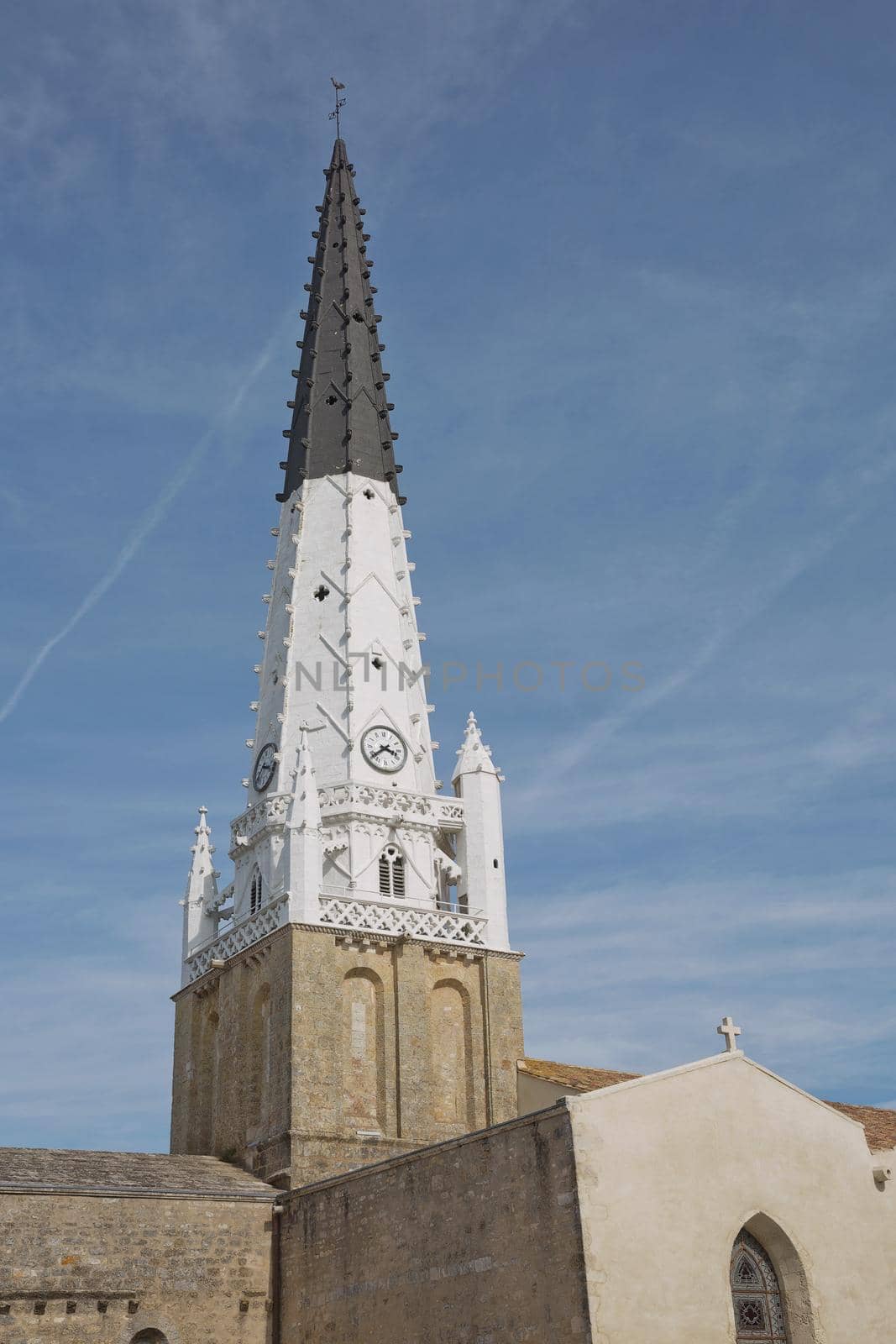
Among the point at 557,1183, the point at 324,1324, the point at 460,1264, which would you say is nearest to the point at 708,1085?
the point at 557,1183

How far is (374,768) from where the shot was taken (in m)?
32.7

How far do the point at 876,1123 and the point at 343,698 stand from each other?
44.9 feet

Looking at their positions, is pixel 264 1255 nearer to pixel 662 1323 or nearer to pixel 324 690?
pixel 662 1323

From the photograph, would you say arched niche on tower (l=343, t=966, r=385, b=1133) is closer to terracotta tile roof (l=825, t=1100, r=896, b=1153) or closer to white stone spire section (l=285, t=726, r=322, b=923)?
white stone spire section (l=285, t=726, r=322, b=923)

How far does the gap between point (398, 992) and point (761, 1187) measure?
951 centimetres

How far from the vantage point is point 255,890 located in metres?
32.4

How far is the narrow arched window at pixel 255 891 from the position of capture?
3222 centimetres

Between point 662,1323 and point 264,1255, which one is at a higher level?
point 264,1255

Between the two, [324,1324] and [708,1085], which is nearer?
[708,1085]

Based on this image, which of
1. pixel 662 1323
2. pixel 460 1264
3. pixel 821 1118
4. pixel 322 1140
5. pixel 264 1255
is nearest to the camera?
pixel 662 1323

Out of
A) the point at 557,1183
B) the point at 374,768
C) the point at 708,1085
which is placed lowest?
the point at 557,1183

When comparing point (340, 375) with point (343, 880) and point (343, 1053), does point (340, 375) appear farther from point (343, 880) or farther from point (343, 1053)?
point (343, 1053)

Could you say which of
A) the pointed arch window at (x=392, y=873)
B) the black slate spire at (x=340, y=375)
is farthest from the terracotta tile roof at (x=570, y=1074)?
the black slate spire at (x=340, y=375)

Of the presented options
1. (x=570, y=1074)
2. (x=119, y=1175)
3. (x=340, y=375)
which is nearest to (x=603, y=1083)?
(x=570, y=1074)
